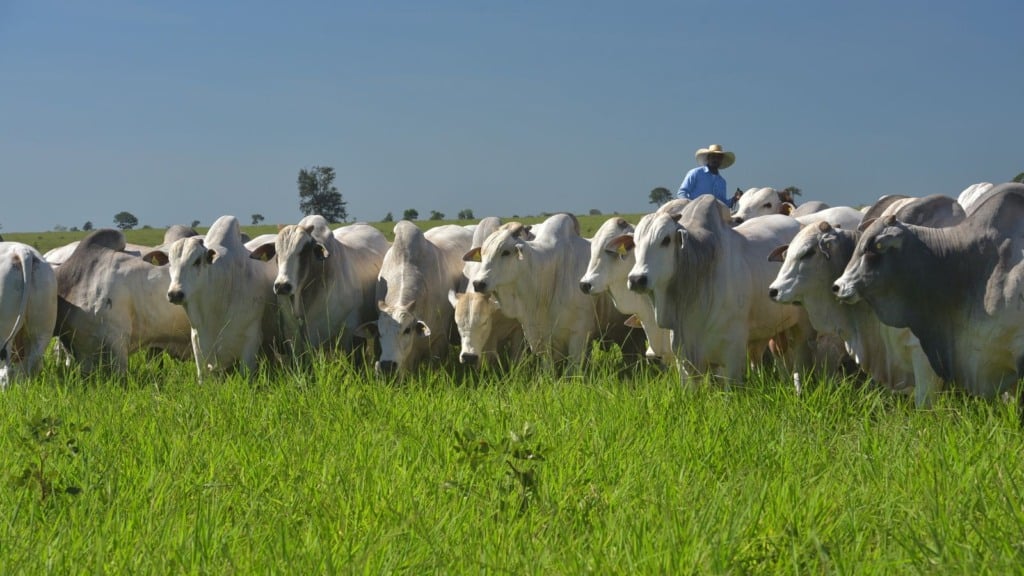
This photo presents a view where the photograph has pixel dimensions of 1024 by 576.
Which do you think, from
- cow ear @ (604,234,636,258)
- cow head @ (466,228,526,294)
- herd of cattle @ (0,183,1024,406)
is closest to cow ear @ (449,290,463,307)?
herd of cattle @ (0,183,1024,406)

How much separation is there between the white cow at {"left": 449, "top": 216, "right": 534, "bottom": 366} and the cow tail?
3.29 metres

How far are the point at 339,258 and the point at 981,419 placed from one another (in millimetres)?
5733

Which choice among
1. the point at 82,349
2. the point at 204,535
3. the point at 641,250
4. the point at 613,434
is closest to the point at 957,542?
the point at 613,434

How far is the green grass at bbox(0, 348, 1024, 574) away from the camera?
4.20 metres

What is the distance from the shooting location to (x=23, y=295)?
9258 mm

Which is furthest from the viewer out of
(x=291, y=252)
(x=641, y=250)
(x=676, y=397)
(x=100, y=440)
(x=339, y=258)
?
(x=339, y=258)

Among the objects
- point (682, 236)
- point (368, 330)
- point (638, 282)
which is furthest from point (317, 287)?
point (682, 236)

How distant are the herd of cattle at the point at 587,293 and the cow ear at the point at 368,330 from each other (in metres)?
0.03

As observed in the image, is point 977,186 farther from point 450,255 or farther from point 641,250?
point 450,255

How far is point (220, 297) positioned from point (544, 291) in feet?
8.62

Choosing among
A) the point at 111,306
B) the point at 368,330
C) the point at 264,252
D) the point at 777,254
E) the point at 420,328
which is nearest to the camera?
the point at 777,254

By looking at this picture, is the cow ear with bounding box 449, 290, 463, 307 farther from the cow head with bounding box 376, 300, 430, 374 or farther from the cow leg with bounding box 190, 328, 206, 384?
the cow leg with bounding box 190, 328, 206, 384

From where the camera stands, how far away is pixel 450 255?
11297 millimetres

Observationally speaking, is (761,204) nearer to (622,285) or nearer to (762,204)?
(762,204)
